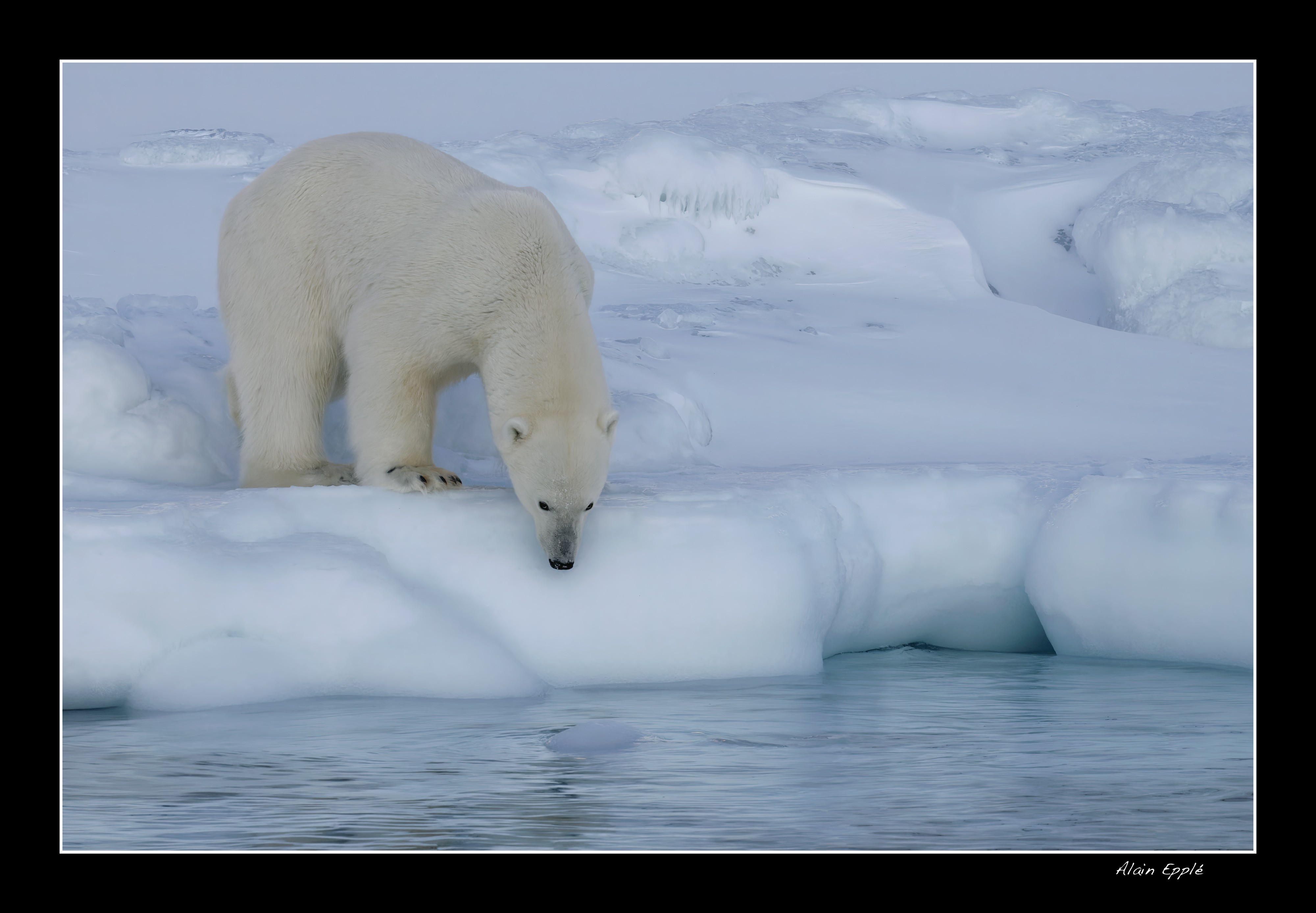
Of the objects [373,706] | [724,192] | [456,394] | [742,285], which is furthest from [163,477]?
[724,192]

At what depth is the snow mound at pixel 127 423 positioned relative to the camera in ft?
16.2

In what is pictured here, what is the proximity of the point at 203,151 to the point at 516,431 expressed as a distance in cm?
1528

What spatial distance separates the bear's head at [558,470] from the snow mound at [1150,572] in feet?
5.68

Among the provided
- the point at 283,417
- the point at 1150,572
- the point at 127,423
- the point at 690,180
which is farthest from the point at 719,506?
the point at 690,180

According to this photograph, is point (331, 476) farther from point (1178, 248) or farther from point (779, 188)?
point (779, 188)

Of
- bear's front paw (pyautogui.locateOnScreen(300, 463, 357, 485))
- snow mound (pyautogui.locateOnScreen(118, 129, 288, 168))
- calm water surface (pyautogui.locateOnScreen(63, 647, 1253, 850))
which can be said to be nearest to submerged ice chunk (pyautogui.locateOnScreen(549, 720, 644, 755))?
calm water surface (pyautogui.locateOnScreen(63, 647, 1253, 850))

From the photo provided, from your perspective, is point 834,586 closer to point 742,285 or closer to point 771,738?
point 771,738

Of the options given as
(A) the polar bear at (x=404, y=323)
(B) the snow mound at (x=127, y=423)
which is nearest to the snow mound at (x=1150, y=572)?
(A) the polar bear at (x=404, y=323)

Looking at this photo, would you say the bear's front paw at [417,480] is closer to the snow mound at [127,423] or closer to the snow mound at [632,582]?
the snow mound at [632,582]

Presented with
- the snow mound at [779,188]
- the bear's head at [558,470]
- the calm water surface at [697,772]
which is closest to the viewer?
the calm water surface at [697,772]

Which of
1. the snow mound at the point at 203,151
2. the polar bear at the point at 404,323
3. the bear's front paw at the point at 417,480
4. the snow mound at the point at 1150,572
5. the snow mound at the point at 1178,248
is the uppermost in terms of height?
the snow mound at the point at 203,151

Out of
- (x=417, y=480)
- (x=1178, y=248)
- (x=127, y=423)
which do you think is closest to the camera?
(x=417, y=480)

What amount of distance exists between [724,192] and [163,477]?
10.5 m

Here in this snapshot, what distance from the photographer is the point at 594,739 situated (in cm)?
321
